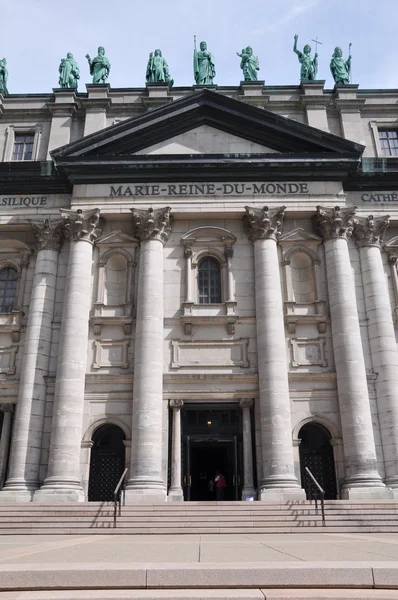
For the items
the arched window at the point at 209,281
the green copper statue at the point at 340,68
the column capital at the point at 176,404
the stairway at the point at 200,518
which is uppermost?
the green copper statue at the point at 340,68

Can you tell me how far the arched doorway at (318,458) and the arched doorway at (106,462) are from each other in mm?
7592

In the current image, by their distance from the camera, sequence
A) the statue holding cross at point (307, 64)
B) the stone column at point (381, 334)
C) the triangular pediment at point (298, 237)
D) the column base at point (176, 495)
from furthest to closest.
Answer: the statue holding cross at point (307, 64) < the triangular pediment at point (298, 237) < the stone column at point (381, 334) < the column base at point (176, 495)

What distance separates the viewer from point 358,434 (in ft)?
67.8

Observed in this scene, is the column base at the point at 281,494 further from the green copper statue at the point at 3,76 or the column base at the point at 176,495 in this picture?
the green copper statue at the point at 3,76

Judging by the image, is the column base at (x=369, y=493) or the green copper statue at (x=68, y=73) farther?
the green copper statue at (x=68, y=73)

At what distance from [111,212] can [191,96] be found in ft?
23.0

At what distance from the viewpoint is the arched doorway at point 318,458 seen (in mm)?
21438

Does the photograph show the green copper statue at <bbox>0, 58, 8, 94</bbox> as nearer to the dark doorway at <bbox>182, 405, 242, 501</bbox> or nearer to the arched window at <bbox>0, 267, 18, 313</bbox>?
the arched window at <bbox>0, 267, 18, 313</bbox>

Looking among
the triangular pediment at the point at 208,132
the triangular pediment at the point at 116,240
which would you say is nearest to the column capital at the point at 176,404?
the triangular pediment at the point at 116,240

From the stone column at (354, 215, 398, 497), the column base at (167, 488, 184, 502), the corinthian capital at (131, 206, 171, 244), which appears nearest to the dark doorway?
the column base at (167, 488, 184, 502)

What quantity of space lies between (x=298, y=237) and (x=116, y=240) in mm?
8632

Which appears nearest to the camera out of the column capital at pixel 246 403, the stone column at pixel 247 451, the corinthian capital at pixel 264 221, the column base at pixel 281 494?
the column base at pixel 281 494

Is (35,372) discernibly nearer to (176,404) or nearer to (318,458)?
(176,404)

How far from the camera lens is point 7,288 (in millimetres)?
25344
